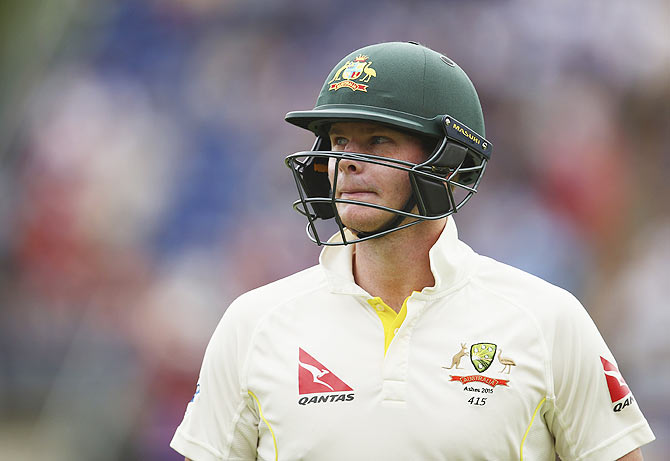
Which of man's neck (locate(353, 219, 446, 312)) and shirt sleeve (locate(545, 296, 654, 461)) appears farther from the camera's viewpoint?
man's neck (locate(353, 219, 446, 312))

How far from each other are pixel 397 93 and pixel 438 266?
40cm

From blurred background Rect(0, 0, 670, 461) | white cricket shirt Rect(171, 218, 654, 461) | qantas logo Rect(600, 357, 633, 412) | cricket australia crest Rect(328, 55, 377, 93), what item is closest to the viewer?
white cricket shirt Rect(171, 218, 654, 461)

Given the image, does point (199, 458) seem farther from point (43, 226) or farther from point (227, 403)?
point (43, 226)

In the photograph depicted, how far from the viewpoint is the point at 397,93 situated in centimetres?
187

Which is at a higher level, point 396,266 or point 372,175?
point 372,175

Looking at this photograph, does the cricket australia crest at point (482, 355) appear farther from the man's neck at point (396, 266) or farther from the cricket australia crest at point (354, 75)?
the cricket australia crest at point (354, 75)

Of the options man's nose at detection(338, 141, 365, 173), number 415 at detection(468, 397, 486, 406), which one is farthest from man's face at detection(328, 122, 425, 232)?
number 415 at detection(468, 397, 486, 406)

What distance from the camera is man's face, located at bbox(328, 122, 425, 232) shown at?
180 cm

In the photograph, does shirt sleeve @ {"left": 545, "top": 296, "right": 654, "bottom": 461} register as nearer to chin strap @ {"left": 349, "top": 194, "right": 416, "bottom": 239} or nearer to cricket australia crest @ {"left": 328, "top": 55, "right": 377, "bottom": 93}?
chin strap @ {"left": 349, "top": 194, "right": 416, "bottom": 239}

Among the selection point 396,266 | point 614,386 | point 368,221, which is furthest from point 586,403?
point 368,221

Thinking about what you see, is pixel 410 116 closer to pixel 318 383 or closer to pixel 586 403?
pixel 318 383

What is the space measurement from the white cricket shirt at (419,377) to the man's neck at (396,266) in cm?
5

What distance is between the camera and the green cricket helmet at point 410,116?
5.91 ft

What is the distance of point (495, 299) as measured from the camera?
1.82 m
